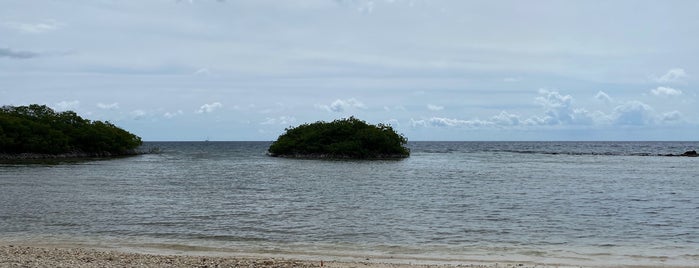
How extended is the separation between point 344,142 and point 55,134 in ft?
161

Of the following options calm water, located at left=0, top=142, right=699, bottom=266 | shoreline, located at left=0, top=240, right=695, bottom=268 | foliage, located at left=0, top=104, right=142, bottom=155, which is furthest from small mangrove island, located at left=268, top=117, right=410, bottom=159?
shoreline, located at left=0, top=240, right=695, bottom=268

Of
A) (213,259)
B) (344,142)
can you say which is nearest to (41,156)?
(344,142)

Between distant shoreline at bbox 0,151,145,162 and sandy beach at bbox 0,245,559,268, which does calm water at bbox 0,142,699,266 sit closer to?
sandy beach at bbox 0,245,559,268

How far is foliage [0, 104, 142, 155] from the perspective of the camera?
318 feet

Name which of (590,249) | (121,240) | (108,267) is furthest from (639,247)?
(121,240)

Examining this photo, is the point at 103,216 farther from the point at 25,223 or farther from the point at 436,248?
the point at 436,248

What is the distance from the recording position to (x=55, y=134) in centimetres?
10444

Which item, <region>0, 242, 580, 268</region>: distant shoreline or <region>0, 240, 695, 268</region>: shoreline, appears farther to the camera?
<region>0, 240, 695, 268</region>: shoreline

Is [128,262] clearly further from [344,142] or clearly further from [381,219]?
[344,142]

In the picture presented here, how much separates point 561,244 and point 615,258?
2.58m

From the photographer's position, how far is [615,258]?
60.3ft

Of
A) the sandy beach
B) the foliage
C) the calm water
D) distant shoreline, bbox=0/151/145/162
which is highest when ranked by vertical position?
the foliage

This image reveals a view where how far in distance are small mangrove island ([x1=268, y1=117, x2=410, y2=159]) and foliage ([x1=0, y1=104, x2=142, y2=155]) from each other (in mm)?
33113

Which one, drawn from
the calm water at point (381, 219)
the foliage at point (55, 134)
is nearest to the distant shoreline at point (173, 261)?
the calm water at point (381, 219)
